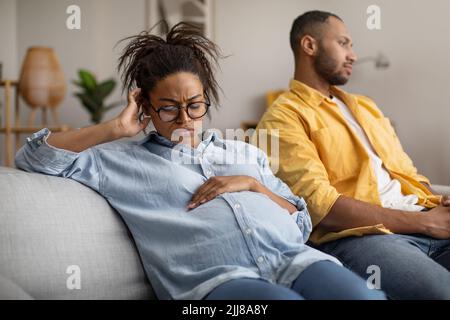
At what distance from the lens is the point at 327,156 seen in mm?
1971

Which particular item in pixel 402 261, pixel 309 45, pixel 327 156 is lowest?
pixel 402 261

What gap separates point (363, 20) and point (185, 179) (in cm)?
334

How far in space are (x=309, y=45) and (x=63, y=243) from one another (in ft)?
4.15

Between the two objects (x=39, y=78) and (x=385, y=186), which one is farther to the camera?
(x=39, y=78)

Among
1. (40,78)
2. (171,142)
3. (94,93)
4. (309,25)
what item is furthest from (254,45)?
(171,142)

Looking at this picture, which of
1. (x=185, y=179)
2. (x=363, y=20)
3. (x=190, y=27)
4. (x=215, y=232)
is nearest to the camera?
(x=215, y=232)

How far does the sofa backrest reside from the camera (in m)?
1.35

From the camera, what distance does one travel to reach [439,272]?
1555mm

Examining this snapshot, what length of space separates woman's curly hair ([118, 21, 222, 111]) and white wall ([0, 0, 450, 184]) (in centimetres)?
248

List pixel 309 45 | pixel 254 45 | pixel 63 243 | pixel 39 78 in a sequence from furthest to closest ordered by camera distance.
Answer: pixel 254 45 → pixel 39 78 → pixel 309 45 → pixel 63 243

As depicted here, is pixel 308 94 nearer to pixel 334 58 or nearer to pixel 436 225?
pixel 334 58

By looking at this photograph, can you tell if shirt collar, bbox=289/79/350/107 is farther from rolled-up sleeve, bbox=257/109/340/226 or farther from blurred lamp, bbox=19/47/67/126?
blurred lamp, bbox=19/47/67/126
